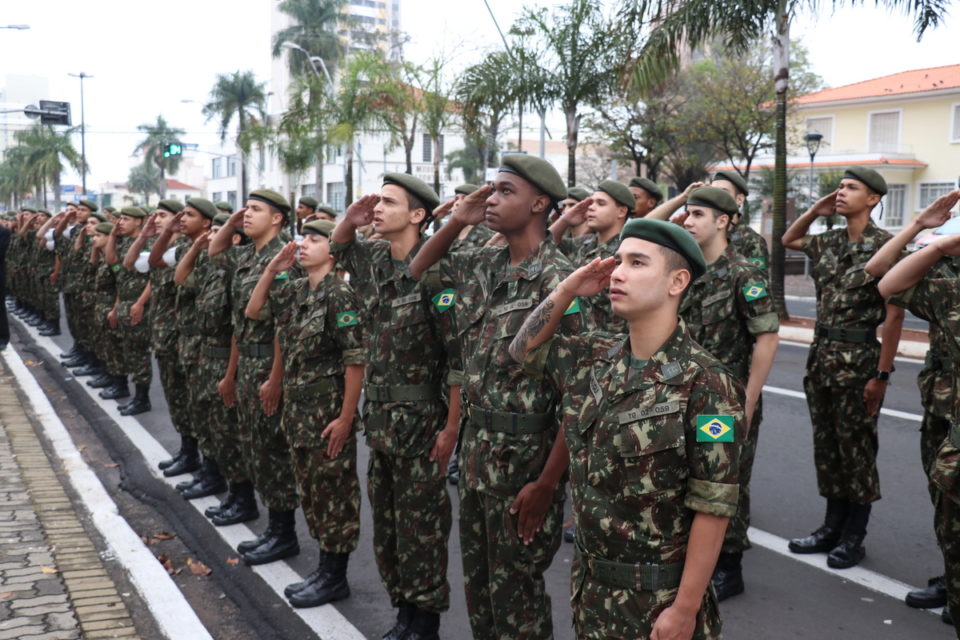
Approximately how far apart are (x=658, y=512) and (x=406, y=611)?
1980 millimetres

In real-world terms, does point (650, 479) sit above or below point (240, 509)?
above

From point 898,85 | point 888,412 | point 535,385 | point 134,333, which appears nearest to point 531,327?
point 535,385

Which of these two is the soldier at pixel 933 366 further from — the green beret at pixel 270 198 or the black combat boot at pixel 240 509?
the black combat boot at pixel 240 509

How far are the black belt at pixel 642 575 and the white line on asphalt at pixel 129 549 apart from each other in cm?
246

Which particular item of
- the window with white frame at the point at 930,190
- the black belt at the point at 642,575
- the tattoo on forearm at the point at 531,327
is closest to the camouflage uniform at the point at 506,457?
the tattoo on forearm at the point at 531,327

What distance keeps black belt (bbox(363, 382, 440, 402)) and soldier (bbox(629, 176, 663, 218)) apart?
293 cm

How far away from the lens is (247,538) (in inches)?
221

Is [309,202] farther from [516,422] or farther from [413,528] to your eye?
[516,422]

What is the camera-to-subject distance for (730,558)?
463 cm

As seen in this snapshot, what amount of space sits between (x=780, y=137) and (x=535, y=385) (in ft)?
42.7

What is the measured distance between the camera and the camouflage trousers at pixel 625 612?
2.52 m

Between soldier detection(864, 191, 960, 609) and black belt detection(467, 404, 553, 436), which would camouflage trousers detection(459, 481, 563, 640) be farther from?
soldier detection(864, 191, 960, 609)

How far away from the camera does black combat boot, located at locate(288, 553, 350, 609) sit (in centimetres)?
457

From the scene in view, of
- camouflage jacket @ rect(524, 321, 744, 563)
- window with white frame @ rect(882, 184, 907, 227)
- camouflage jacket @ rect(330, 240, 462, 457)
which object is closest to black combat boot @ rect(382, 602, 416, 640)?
camouflage jacket @ rect(330, 240, 462, 457)
